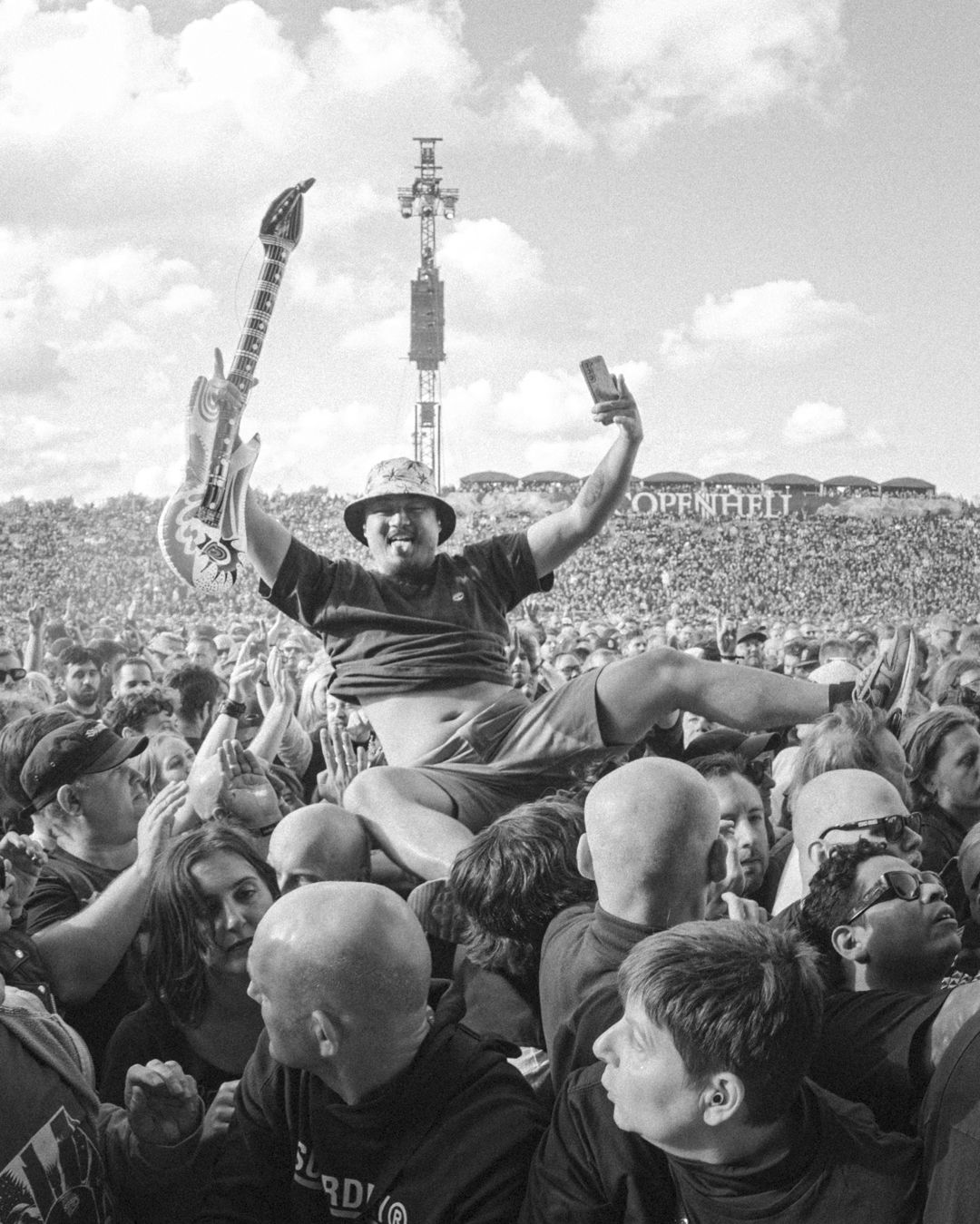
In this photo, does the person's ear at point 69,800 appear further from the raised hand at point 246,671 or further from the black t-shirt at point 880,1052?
the black t-shirt at point 880,1052

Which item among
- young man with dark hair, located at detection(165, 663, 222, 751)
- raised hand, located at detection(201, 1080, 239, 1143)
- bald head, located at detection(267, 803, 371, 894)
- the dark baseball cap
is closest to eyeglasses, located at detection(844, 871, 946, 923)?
raised hand, located at detection(201, 1080, 239, 1143)

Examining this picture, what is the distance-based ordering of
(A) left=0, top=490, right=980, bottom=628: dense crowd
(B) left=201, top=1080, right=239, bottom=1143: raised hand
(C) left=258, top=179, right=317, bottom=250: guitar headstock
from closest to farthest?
1. (B) left=201, top=1080, right=239, bottom=1143: raised hand
2. (C) left=258, top=179, right=317, bottom=250: guitar headstock
3. (A) left=0, top=490, right=980, bottom=628: dense crowd

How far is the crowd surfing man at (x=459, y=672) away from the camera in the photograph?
3.17 meters

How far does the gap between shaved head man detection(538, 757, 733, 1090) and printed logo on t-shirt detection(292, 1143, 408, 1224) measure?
0.38 metres

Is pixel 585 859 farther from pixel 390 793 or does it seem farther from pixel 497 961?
pixel 390 793

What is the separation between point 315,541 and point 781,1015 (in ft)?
108

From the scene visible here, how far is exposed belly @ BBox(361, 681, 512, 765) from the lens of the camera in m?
3.50

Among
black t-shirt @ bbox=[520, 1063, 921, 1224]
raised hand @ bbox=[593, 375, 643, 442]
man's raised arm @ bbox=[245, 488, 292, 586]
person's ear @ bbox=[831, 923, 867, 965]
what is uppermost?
raised hand @ bbox=[593, 375, 643, 442]

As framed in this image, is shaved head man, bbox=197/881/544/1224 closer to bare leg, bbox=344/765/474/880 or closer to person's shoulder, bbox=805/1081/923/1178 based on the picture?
person's shoulder, bbox=805/1081/923/1178

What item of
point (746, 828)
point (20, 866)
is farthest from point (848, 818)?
point (20, 866)

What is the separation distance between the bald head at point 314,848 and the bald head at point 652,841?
841 mm

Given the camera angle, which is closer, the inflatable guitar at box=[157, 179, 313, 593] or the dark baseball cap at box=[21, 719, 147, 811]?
the dark baseball cap at box=[21, 719, 147, 811]

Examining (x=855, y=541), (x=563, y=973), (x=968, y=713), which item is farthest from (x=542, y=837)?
(x=855, y=541)

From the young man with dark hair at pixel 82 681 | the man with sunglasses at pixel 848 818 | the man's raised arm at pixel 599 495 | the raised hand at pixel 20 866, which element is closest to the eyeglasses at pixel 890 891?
the man with sunglasses at pixel 848 818
